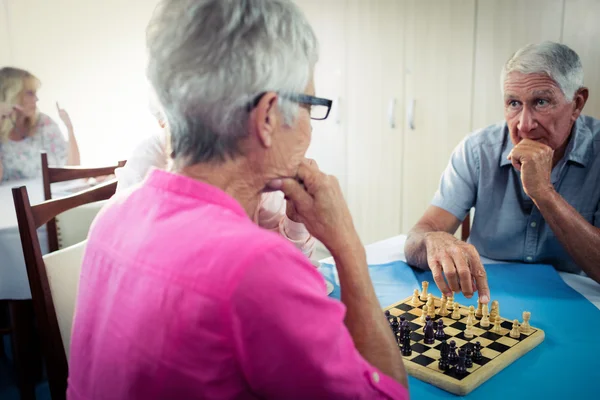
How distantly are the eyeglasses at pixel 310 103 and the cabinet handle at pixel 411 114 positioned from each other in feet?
9.29

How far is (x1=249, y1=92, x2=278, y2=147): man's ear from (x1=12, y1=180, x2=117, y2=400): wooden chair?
663 millimetres

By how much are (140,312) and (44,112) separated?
3669 millimetres

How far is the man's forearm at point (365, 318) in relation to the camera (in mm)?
849

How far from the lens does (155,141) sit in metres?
1.71

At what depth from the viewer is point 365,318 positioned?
34.8 inches

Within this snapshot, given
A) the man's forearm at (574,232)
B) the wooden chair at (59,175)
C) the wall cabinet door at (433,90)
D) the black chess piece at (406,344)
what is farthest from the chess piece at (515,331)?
the wall cabinet door at (433,90)

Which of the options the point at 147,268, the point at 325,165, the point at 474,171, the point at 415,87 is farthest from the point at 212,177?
the point at 325,165

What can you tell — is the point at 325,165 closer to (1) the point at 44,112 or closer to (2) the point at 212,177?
(1) the point at 44,112

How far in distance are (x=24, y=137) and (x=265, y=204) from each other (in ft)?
8.55

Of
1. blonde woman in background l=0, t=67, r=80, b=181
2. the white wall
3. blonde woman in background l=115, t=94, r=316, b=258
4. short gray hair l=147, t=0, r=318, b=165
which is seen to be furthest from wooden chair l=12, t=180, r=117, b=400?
the white wall

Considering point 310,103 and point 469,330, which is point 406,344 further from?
point 310,103

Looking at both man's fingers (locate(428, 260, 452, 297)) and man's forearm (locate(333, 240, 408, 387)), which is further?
man's fingers (locate(428, 260, 452, 297))

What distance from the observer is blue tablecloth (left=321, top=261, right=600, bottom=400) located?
0.93 metres

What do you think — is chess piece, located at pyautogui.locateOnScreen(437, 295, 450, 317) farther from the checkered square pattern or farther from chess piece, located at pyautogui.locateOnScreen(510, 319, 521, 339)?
chess piece, located at pyautogui.locateOnScreen(510, 319, 521, 339)
